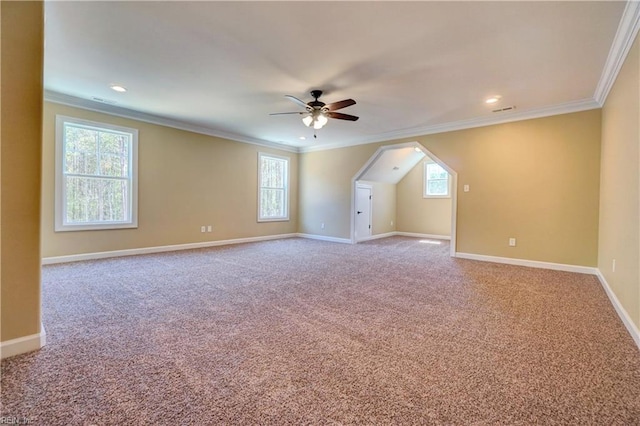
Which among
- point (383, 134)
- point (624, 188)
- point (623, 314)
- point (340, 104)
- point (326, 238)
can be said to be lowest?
point (623, 314)

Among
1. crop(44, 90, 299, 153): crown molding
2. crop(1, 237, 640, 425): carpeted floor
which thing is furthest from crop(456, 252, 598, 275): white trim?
crop(44, 90, 299, 153): crown molding

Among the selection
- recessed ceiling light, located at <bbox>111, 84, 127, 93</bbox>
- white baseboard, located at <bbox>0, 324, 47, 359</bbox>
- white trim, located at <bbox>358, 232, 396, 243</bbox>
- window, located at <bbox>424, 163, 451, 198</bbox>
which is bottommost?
white baseboard, located at <bbox>0, 324, 47, 359</bbox>

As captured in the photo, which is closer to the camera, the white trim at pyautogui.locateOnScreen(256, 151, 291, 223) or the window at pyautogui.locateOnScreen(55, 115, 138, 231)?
the window at pyautogui.locateOnScreen(55, 115, 138, 231)

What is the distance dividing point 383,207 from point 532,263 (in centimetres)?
439

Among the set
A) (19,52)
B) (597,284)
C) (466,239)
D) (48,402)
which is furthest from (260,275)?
(597,284)

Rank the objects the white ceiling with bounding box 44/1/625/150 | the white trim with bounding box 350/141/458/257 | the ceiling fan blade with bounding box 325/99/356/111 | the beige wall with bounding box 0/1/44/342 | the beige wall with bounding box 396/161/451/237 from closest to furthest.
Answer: the beige wall with bounding box 0/1/44/342, the white ceiling with bounding box 44/1/625/150, the ceiling fan blade with bounding box 325/99/356/111, the white trim with bounding box 350/141/458/257, the beige wall with bounding box 396/161/451/237

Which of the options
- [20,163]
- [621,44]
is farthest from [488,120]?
[20,163]

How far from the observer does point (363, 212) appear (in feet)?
25.7

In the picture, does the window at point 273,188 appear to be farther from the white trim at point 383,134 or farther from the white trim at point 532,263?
the white trim at point 532,263

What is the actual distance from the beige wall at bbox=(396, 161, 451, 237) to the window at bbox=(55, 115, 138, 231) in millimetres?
7316

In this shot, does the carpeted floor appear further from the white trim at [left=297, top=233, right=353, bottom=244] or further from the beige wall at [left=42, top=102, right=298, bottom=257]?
the white trim at [left=297, top=233, right=353, bottom=244]

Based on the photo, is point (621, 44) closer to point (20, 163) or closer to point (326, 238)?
point (20, 163)

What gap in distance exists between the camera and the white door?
7.59 metres

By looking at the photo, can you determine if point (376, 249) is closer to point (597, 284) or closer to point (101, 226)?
point (597, 284)
